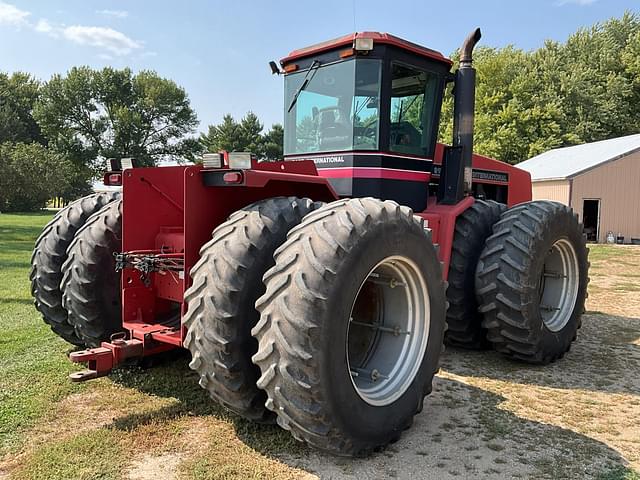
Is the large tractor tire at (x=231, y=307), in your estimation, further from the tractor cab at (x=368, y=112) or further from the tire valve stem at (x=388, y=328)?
the tractor cab at (x=368, y=112)

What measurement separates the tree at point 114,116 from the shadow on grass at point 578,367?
4863 centimetres

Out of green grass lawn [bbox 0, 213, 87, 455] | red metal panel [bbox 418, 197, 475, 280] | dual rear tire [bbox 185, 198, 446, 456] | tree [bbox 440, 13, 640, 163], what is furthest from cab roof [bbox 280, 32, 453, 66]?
tree [bbox 440, 13, 640, 163]

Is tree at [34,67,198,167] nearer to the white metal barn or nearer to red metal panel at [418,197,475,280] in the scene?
the white metal barn

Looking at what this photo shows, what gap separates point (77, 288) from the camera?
4.23 meters

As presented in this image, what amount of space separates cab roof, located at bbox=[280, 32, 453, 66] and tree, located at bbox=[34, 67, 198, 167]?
47863 millimetres

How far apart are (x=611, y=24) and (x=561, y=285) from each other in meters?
52.4

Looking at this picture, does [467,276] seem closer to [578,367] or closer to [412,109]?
[578,367]

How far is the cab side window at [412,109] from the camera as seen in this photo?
5098mm

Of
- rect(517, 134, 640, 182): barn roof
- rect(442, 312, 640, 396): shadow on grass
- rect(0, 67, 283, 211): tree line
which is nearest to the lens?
rect(442, 312, 640, 396): shadow on grass

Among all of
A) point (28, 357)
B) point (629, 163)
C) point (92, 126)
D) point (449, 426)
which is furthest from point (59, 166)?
point (449, 426)

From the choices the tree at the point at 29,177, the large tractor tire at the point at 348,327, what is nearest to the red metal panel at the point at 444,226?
the large tractor tire at the point at 348,327

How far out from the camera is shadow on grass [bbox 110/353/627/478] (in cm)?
324

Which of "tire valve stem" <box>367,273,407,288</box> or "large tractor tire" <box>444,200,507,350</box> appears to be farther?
"large tractor tire" <box>444,200,507,350</box>

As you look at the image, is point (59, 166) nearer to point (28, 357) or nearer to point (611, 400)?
point (28, 357)
